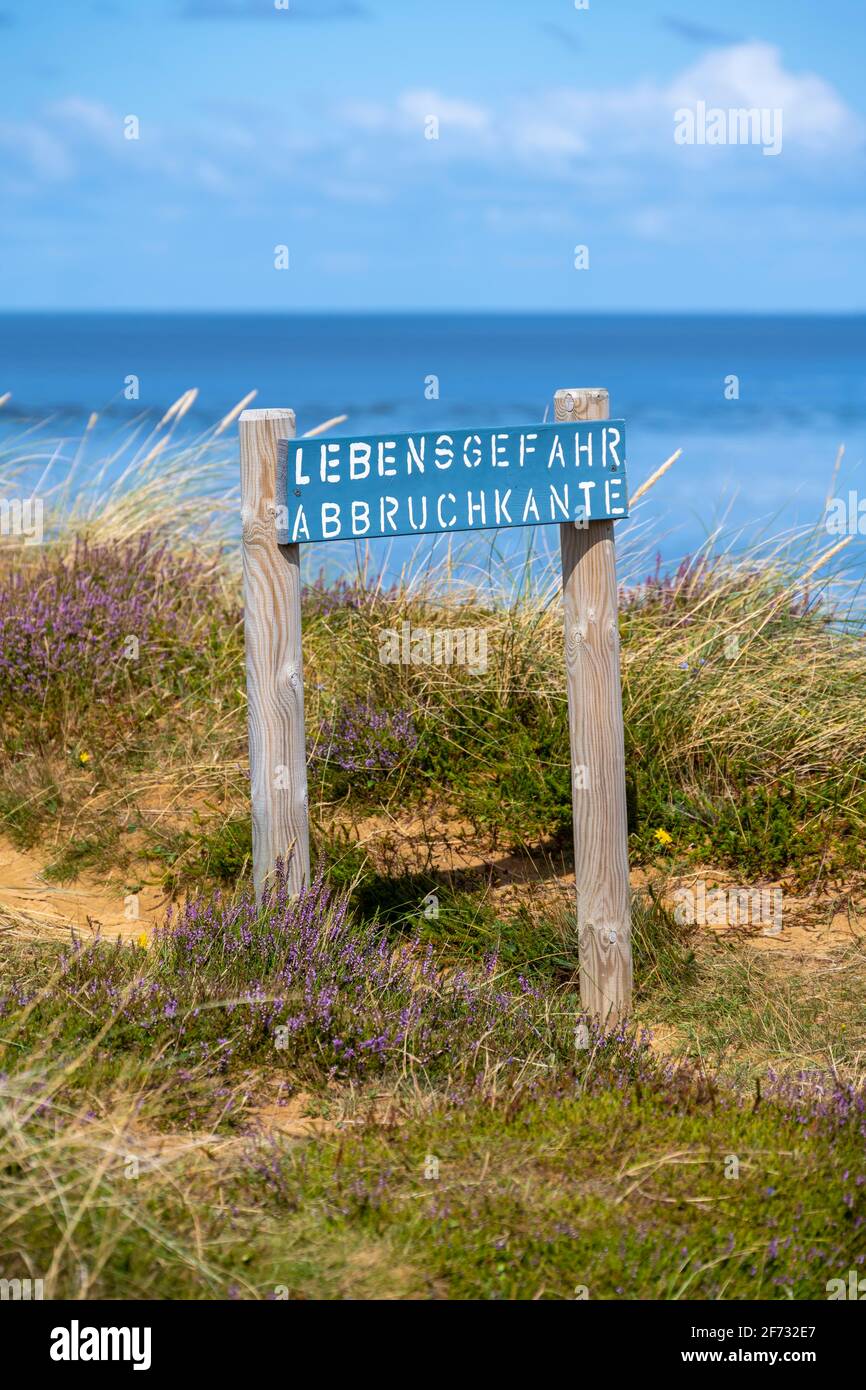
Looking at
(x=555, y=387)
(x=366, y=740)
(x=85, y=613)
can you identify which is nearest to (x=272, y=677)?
(x=366, y=740)

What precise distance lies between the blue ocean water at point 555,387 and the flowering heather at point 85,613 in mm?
1935

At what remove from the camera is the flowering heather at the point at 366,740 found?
6.01m

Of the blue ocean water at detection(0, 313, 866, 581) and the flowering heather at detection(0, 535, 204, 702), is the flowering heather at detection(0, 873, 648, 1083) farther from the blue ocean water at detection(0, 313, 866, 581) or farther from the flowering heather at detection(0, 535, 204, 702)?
the blue ocean water at detection(0, 313, 866, 581)

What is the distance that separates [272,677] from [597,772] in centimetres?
119

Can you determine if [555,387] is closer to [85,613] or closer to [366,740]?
[85,613]

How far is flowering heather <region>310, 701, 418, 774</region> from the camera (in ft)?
19.7

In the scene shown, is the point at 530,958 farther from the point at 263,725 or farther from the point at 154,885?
the point at 154,885

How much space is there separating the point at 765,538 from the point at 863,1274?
17.3 feet

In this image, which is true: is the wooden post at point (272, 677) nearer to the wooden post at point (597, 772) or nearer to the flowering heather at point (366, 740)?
the wooden post at point (597, 772)

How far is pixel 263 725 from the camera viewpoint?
14.5 ft

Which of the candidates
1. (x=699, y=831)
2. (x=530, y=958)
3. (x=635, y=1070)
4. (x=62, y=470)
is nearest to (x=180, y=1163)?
(x=635, y=1070)

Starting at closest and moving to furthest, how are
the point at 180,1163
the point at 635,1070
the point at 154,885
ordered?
the point at 180,1163
the point at 635,1070
the point at 154,885

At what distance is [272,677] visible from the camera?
441 centimetres

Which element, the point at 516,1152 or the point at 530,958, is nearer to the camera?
the point at 516,1152
